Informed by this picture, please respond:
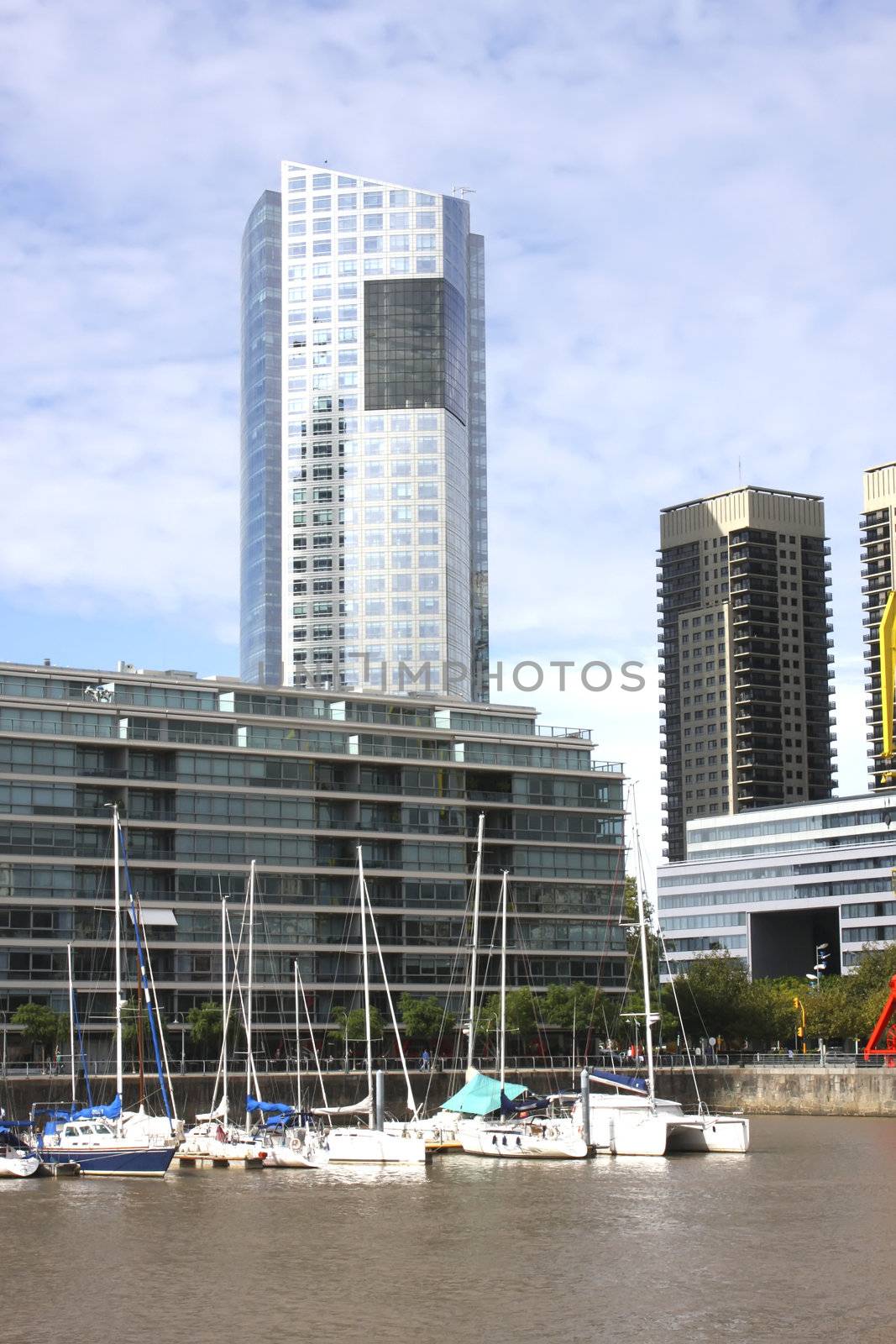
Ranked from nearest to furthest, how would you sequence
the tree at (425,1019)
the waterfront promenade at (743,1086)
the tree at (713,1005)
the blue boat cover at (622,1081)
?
the blue boat cover at (622,1081) → the waterfront promenade at (743,1086) → the tree at (425,1019) → the tree at (713,1005)

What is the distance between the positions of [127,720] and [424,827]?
25.4 metres

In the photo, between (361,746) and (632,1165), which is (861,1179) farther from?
(361,746)

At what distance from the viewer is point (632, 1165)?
91125mm

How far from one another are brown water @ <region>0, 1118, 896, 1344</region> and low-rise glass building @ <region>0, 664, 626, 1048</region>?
44.5m

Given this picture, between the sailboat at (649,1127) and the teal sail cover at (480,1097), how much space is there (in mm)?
4343

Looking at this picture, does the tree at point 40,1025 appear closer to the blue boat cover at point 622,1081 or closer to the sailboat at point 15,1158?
the sailboat at point 15,1158

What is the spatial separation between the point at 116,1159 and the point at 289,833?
5789cm

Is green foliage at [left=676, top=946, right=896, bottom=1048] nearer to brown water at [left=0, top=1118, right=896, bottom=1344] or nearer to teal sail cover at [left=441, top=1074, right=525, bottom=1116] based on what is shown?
teal sail cover at [left=441, top=1074, right=525, bottom=1116]

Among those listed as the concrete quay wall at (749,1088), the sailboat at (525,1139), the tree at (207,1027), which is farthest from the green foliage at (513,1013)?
the sailboat at (525,1139)

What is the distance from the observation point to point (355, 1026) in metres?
131

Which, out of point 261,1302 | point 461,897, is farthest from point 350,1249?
point 461,897

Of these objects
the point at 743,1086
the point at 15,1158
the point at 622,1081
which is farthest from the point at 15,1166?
the point at 743,1086

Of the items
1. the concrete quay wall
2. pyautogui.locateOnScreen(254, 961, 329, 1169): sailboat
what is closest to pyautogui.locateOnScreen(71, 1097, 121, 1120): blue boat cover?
pyautogui.locateOnScreen(254, 961, 329, 1169): sailboat

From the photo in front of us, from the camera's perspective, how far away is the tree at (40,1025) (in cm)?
12181
